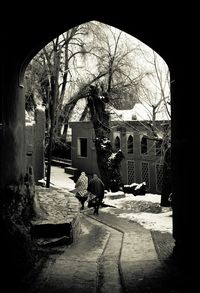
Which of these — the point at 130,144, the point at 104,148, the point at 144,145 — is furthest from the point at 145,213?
the point at 130,144

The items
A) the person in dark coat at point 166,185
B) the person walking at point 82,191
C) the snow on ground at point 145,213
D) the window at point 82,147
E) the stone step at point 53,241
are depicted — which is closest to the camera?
the stone step at point 53,241

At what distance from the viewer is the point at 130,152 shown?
936 inches

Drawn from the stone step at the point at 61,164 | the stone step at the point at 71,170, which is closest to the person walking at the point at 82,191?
the stone step at the point at 71,170

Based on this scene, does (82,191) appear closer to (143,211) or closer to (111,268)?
(143,211)

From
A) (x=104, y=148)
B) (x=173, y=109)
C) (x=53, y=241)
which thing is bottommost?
(x=53, y=241)

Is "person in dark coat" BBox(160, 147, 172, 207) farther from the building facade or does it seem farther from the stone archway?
the stone archway

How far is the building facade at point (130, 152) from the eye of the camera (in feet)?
70.6

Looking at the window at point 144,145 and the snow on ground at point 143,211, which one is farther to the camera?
the window at point 144,145

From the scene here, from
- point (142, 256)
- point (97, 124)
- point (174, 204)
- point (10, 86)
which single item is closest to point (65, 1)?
point (10, 86)

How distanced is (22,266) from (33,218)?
2519 mm

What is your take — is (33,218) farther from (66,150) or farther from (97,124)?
(66,150)

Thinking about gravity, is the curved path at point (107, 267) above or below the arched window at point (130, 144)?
below

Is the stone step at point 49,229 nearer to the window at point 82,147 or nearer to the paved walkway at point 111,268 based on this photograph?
the paved walkway at point 111,268

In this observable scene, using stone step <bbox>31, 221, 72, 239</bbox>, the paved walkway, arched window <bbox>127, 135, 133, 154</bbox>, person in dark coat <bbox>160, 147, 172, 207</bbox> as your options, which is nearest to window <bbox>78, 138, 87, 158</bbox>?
arched window <bbox>127, 135, 133, 154</bbox>
